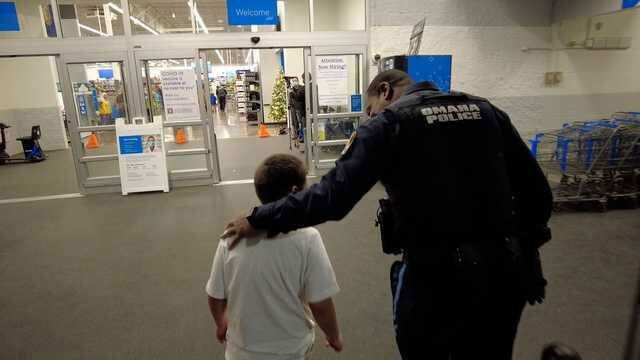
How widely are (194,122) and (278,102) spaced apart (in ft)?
25.1

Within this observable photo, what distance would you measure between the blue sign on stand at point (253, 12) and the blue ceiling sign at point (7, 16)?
3292 mm

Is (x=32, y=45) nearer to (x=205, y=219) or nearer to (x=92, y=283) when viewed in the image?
(x=205, y=219)

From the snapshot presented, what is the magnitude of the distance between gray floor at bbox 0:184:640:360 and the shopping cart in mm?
239

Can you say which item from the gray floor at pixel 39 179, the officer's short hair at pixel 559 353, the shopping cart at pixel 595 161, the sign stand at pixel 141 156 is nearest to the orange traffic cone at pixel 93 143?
the gray floor at pixel 39 179

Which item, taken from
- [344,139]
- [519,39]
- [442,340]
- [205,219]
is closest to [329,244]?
[205,219]

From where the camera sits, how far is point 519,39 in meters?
7.27

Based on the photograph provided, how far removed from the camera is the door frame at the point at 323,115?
6.73 m

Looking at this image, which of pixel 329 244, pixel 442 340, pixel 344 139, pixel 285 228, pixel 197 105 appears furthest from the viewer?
pixel 344 139

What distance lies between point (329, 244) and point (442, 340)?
9.25 ft

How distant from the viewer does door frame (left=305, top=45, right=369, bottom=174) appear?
6727 mm

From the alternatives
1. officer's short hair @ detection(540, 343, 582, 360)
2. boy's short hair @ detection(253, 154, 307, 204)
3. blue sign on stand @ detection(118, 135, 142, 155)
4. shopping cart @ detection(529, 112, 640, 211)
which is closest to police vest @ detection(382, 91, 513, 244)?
boy's short hair @ detection(253, 154, 307, 204)

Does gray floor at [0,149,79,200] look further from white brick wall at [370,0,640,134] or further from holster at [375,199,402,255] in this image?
holster at [375,199,402,255]

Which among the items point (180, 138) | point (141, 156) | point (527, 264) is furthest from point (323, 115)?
point (527, 264)

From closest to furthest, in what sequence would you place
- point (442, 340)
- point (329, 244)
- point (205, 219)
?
1. point (442, 340)
2. point (329, 244)
3. point (205, 219)
